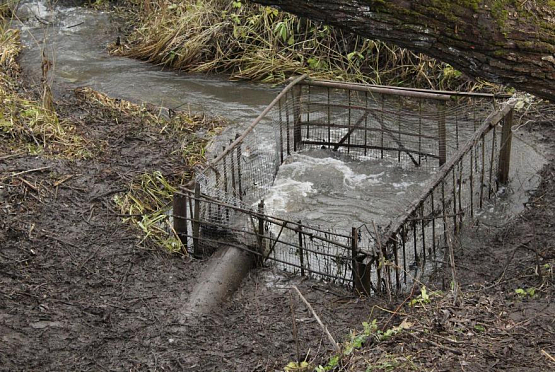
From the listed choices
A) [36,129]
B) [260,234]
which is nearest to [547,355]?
[260,234]

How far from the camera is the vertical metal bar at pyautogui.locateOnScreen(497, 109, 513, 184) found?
342 inches

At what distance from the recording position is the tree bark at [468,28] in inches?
148

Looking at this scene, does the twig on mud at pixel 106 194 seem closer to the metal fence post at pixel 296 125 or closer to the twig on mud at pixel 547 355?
A: the metal fence post at pixel 296 125

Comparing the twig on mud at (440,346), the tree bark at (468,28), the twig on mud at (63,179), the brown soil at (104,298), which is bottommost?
the brown soil at (104,298)

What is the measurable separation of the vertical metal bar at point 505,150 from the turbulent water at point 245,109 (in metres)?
0.21

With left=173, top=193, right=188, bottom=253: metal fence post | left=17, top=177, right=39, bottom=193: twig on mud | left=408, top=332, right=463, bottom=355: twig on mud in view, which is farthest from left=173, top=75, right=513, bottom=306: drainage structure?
left=17, top=177, right=39, bottom=193: twig on mud

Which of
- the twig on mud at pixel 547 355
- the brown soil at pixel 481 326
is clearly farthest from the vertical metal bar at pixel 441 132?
the twig on mud at pixel 547 355

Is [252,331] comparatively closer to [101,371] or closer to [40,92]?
[101,371]

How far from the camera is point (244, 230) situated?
23.2 feet

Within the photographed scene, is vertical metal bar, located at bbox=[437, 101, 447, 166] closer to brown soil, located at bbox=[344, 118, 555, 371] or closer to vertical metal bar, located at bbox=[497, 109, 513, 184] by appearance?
vertical metal bar, located at bbox=[497, 109, 513, 184]

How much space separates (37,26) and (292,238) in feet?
32.4

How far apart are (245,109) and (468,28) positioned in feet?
26.8

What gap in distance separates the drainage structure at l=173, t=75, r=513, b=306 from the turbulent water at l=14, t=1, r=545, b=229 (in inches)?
8.3

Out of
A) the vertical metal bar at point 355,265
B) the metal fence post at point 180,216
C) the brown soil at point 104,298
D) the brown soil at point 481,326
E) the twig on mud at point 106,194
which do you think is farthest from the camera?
the twig on mud at point 106,194
